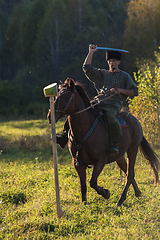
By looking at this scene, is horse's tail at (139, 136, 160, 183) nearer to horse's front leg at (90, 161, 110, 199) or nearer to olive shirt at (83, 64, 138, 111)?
olive shirt at (83, 64, 138, 111)

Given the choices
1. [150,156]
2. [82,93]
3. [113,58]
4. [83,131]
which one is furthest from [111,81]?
[150,156]

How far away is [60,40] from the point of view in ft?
125

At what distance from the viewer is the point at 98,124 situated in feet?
18.7

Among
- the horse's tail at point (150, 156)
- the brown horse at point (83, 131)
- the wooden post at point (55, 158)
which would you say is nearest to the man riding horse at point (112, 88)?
the brown horse at point (83, 131)

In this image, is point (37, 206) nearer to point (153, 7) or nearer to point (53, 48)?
point (153, 7)

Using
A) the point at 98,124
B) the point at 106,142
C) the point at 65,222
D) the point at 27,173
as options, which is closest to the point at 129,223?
the point at 65,222

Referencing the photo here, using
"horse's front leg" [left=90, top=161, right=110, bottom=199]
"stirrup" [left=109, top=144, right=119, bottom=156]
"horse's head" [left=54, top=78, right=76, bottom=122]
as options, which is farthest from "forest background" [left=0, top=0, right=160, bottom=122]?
"horse's head" [left=54, top=78, right=76, bottom=122]

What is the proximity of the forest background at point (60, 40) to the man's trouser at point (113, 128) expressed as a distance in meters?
25.6

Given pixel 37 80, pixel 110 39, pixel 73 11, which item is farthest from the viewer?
pixel 73 11

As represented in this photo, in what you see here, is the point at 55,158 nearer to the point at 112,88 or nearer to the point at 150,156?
the point at 112,88

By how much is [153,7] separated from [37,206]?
2920 cm

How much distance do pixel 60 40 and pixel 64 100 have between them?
34.8 metres

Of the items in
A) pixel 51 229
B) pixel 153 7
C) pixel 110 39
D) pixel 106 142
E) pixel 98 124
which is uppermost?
pixel 153 7

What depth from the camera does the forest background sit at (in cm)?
3169
